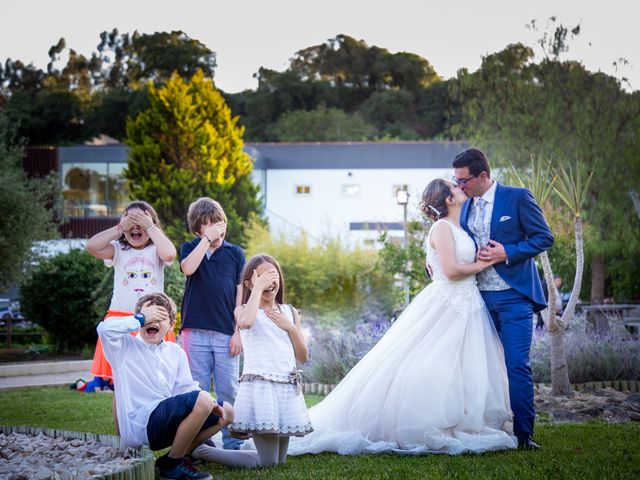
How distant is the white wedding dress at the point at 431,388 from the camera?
650 cm

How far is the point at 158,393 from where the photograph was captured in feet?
18.1

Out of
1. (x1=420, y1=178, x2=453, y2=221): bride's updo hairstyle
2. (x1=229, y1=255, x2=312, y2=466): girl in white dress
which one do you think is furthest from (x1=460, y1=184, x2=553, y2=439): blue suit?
(x1=229, y1=255, x2=312, y2=466): girl in white dress

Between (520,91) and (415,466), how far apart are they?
63.8ft

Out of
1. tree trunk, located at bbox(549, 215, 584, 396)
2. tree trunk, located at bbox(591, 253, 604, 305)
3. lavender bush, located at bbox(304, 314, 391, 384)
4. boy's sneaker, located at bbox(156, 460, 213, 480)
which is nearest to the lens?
boy's sneaker, located at bbox(156, 460, 213, 480)

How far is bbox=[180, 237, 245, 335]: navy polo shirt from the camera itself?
675 centimetres

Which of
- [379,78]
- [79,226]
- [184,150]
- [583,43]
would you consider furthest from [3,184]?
[379,78]

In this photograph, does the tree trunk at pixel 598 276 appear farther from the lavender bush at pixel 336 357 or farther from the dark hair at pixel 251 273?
the dark hair at pixel 251 273

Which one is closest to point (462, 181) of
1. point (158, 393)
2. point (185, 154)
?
point (158, 393)

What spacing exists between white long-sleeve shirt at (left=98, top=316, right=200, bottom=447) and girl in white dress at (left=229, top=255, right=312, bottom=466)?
520 mm

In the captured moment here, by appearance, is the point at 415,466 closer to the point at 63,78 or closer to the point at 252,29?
the point at 252,29

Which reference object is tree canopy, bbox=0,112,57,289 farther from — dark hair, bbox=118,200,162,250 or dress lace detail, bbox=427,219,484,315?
dress lace detail, bbox=427,219,484,315

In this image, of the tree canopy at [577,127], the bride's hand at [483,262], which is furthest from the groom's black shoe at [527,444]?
the tree canopy at [577,127]

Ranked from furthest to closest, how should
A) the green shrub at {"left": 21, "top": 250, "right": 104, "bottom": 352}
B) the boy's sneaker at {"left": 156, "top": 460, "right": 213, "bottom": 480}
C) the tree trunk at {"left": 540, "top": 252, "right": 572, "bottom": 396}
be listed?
the green shrub at {"left": 21, "top": 250, "right": 104, "bottom": 352}, the tree trunk at {"left": 540, "top": 252, "right": 572, "bottom": 396}, the boy's sneaker at {"left": 156, "top": 460, "right": 213, "bottom": 480}

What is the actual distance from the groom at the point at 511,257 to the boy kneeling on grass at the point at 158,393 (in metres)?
2.21
